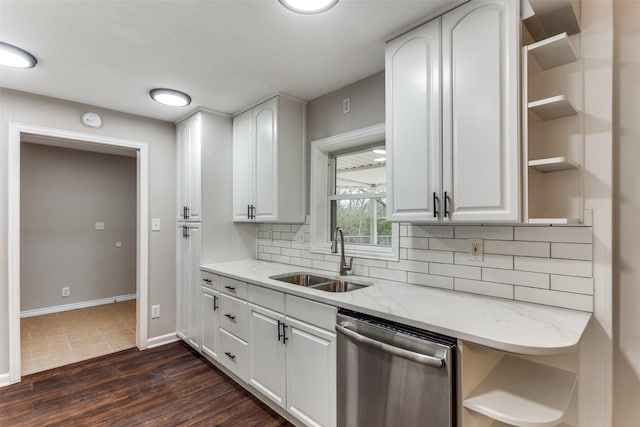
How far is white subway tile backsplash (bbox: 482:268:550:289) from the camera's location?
1.58 meters

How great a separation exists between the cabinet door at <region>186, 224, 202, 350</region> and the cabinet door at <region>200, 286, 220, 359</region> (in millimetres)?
112

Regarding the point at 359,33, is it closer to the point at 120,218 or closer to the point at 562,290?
the point at 562,290

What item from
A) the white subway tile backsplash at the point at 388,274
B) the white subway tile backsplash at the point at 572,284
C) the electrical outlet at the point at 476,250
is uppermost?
the electrical outlet at the point at 476,250

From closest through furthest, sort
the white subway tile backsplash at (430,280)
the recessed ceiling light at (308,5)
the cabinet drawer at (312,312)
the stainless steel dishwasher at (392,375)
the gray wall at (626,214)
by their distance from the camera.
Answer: the stainless steel dishwasher at (392,375) → the gray wall at (626,214) → the recessed ceiling light at (308,5) → the cabinet drawer at (312,312) → the white subway tile backsplash at (430,280)

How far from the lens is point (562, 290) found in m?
1.52

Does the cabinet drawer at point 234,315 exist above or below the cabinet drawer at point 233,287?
below

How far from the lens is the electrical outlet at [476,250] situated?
179cm

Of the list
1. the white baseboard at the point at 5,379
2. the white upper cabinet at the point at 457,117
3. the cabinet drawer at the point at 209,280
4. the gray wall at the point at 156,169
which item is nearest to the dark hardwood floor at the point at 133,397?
the white baseboard at the point at 5,379

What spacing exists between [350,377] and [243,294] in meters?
1.12

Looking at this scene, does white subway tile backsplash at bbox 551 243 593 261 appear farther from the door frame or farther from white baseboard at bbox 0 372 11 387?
white baseboard at bbox 0 372 11 387

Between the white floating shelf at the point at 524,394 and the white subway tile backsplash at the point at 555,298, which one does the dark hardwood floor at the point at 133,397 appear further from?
the white subway tile backsplash at the point at 555,298

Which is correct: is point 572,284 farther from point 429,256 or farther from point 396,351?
point 396,351

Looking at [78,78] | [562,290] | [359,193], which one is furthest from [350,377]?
[78,78]

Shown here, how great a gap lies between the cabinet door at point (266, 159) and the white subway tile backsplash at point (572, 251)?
1.92 m
